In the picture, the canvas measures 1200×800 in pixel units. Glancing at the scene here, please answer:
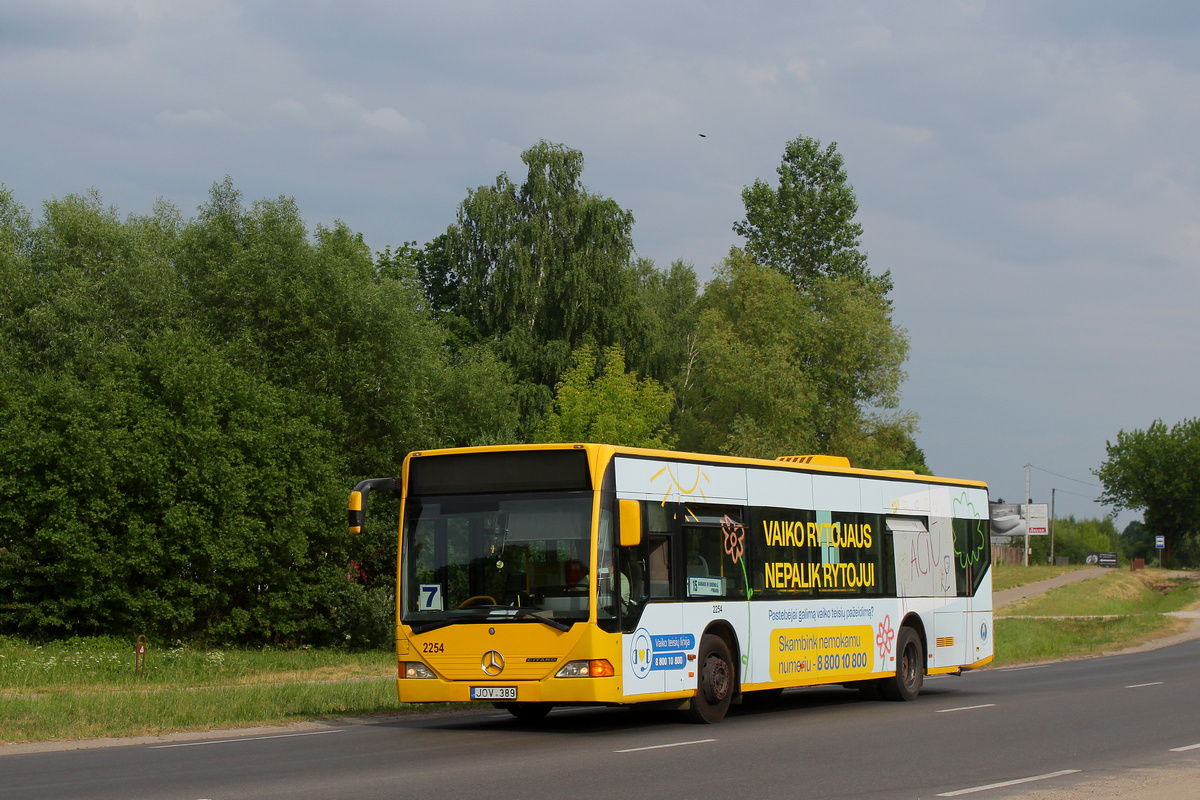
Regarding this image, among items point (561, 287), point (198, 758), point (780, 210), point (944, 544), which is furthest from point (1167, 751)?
point (780, 210)

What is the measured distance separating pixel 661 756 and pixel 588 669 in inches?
62.7

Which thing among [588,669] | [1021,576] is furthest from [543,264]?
[588,669]

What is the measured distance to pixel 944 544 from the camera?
1998cm

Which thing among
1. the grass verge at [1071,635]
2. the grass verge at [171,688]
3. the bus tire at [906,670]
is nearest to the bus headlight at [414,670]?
the grass verge at [171,688]

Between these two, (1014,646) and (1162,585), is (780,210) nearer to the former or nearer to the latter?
(1162,585)

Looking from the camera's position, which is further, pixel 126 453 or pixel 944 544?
pixel 126 453

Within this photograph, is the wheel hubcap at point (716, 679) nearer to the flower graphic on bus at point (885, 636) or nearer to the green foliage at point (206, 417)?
the flower graphic on bus at point (885, 636)

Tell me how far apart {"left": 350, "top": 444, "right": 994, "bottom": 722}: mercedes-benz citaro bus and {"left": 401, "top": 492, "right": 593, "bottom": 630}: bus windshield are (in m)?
0.02

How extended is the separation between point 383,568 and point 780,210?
1645 inches

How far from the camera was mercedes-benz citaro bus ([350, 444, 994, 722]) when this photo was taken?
13484 mm

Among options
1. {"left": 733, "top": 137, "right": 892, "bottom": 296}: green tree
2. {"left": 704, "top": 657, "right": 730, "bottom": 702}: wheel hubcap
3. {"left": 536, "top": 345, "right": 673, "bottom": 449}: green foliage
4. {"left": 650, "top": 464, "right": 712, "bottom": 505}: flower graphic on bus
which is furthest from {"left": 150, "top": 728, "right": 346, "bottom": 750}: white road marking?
{"left": 733, "top": 137, "right": 892, "bottom": 296}: green tree

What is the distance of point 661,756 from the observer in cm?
1191

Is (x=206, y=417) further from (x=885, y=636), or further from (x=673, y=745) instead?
(x=673, y=745)

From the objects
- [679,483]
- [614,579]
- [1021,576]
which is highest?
[679,483]
